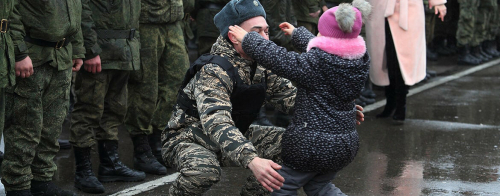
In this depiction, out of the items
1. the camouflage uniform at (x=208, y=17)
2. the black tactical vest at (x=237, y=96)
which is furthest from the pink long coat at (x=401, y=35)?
the black tactical vest at (x=237, y=96)

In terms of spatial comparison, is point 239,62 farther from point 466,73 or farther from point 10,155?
point 466,73

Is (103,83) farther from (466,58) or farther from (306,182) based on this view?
(466,58)

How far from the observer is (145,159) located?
19.2 ft

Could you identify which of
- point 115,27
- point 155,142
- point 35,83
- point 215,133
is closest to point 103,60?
point 115,27

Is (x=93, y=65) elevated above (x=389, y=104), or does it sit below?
above

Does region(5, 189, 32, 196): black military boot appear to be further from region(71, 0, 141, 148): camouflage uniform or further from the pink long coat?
the pink long coat

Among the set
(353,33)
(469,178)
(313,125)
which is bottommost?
(469,178)

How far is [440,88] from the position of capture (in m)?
10.6

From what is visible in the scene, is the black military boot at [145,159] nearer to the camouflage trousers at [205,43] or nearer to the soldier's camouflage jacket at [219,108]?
the soldier's camouflage jacket at [219,108]

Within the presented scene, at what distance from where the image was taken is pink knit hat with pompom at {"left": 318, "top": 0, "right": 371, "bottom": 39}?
3.99 metres

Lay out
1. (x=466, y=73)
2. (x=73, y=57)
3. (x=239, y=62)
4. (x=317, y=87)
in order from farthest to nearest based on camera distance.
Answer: (x=466, y=73) → (x=73, y=57) → (x=239, y=62) → (x=317, y=87)

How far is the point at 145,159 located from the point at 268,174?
7.55 ft

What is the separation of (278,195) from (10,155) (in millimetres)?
1622

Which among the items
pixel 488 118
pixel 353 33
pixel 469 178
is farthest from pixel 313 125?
pixel 488 118
